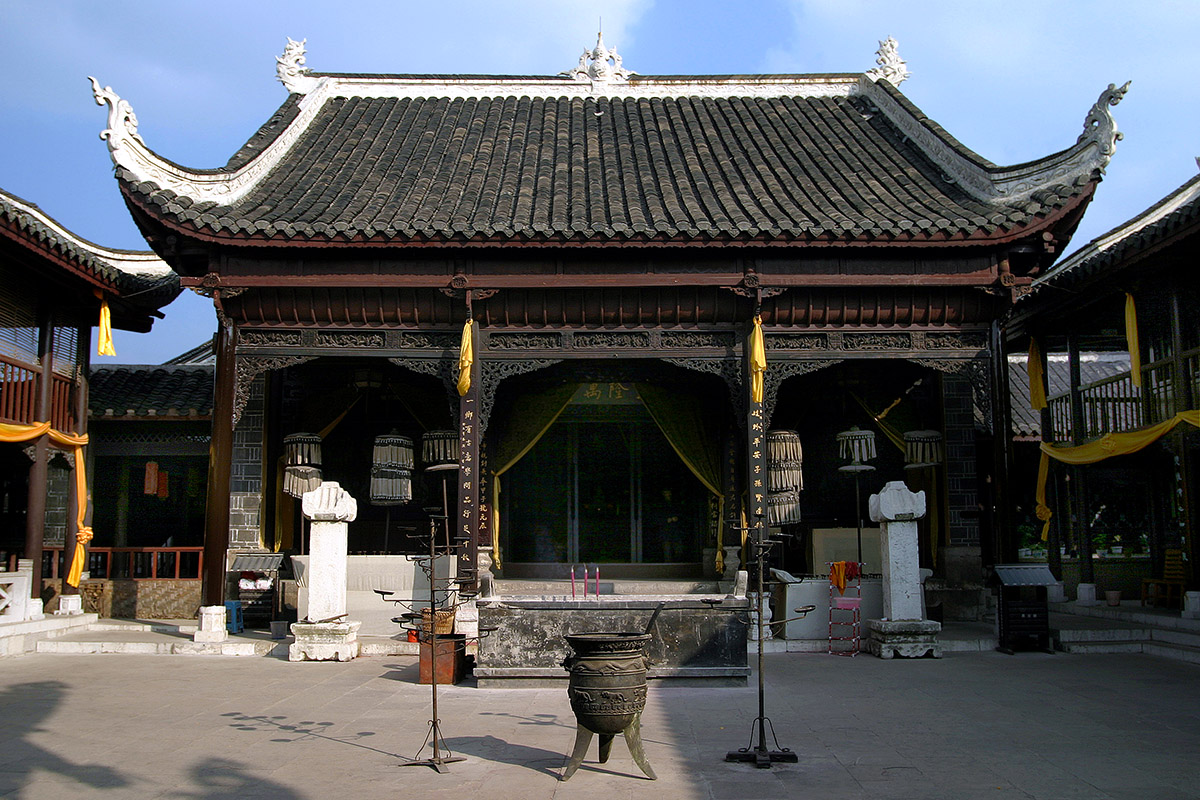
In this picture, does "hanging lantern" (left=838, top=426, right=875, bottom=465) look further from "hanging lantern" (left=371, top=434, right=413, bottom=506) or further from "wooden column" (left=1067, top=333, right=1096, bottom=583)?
"hanging lantern" (left=371, top=434, right=413, bottom=506)

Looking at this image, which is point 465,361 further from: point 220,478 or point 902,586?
point 902,586

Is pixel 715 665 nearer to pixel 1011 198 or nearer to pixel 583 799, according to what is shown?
pixel 583 799

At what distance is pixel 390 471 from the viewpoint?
13.3 m

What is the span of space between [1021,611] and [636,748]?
22.1ft

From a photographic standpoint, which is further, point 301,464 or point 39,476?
point 301,464

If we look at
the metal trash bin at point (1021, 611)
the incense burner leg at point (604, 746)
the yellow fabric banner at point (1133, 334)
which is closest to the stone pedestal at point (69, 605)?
the incense burner leg at point (604, 746)

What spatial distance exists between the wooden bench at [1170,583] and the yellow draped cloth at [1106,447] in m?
1.72

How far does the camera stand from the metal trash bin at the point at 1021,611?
1072 centimetres

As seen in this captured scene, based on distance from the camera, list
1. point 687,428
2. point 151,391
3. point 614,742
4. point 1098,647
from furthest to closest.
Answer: point 151,391
point 687,428
point 1098,647
point 614,742

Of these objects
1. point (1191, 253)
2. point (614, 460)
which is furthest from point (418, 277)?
point (1191, 253)

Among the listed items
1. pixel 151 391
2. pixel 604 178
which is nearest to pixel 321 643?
pixel 151 391

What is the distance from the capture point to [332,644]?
10367mm

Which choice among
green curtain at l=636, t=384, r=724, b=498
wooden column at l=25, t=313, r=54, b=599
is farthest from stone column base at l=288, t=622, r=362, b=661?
green curtain at l=636, t=384, r=724, b=498

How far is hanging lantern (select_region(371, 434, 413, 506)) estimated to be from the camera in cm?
1323
